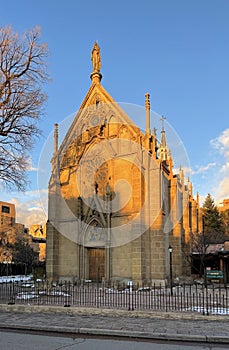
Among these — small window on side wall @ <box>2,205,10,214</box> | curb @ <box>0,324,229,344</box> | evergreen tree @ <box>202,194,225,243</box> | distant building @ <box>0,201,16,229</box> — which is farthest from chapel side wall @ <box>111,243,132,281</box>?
small window on side wall @ <box>2,205,10,214</box>

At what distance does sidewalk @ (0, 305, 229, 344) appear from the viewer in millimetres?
9242

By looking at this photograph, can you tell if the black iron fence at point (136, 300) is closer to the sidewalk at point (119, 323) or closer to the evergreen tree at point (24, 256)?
the sidewalk at point (119, 323)

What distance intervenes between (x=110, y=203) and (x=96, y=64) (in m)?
13.9

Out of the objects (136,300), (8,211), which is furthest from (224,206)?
(136,300)

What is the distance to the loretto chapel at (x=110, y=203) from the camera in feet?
80.2

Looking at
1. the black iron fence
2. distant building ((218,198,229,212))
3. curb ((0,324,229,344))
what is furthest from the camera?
distant building ((218,198,229,212))

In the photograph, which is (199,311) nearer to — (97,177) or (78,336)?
(78,336)

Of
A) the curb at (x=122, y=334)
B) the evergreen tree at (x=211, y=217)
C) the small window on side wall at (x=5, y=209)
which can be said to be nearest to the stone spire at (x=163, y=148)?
the evergreen tree at (x=211, y=217)

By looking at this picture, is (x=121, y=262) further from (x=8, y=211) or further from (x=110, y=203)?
(x=8, y=211)

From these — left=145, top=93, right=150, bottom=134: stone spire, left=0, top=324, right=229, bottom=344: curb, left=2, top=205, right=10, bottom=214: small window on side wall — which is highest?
left=145, top=93, right=150, bottom=134: stone spire

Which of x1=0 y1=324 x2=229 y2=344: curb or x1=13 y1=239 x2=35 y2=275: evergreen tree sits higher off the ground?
x1=0 y1=324 x2=229 y2=344: curb

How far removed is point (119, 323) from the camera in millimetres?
10797

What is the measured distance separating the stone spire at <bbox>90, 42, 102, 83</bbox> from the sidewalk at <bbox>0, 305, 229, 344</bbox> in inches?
897

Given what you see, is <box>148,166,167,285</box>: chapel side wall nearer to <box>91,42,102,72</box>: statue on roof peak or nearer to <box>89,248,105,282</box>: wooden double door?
<box>89,248,105,282</box>: wooden double door
